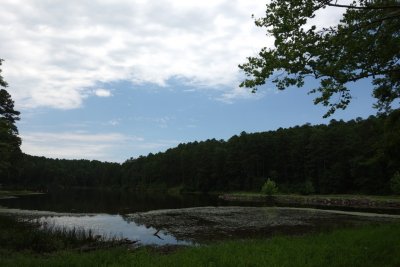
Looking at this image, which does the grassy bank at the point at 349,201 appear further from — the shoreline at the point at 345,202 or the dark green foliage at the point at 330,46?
the dark green foliage at the point at 330,46

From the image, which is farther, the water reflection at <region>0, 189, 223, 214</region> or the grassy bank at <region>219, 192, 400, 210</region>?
the grassy bank at <region>219, 192, 400, 210</region>

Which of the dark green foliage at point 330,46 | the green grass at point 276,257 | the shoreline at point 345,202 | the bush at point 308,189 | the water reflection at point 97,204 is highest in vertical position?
the dark green foliage at point 330,46

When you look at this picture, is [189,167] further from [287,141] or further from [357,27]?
[357,27]

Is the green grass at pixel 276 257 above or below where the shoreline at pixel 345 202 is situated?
above

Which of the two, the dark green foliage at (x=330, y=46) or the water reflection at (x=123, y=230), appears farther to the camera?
the water reflection at (x=123, y=230)

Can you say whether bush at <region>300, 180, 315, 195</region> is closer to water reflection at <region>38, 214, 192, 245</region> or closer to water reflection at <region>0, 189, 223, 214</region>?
water reflection at <region>0, 189, 223, 214</region>

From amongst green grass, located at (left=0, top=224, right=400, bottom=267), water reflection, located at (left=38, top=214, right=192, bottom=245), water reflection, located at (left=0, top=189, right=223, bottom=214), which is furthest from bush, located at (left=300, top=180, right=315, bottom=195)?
green grass, located at (left=0, top=224, right=400, bottom=267)

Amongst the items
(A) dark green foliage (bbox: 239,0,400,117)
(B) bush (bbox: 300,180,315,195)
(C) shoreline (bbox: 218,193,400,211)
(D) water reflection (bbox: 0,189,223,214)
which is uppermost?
(A) dark green foliage (bbox: 239,0,400,117)

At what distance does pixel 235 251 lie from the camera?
52.4ft

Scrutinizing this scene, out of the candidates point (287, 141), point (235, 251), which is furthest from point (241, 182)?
point (235, 251)

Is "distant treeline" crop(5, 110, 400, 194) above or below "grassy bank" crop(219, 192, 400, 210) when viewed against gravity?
above

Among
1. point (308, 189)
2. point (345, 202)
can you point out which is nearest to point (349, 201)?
point (345, 202)

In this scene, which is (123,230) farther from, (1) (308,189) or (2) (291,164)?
(2) (291,164)

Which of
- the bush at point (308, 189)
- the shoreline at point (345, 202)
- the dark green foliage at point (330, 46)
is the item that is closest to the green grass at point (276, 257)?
the dark green foliage at point (330, 46)
